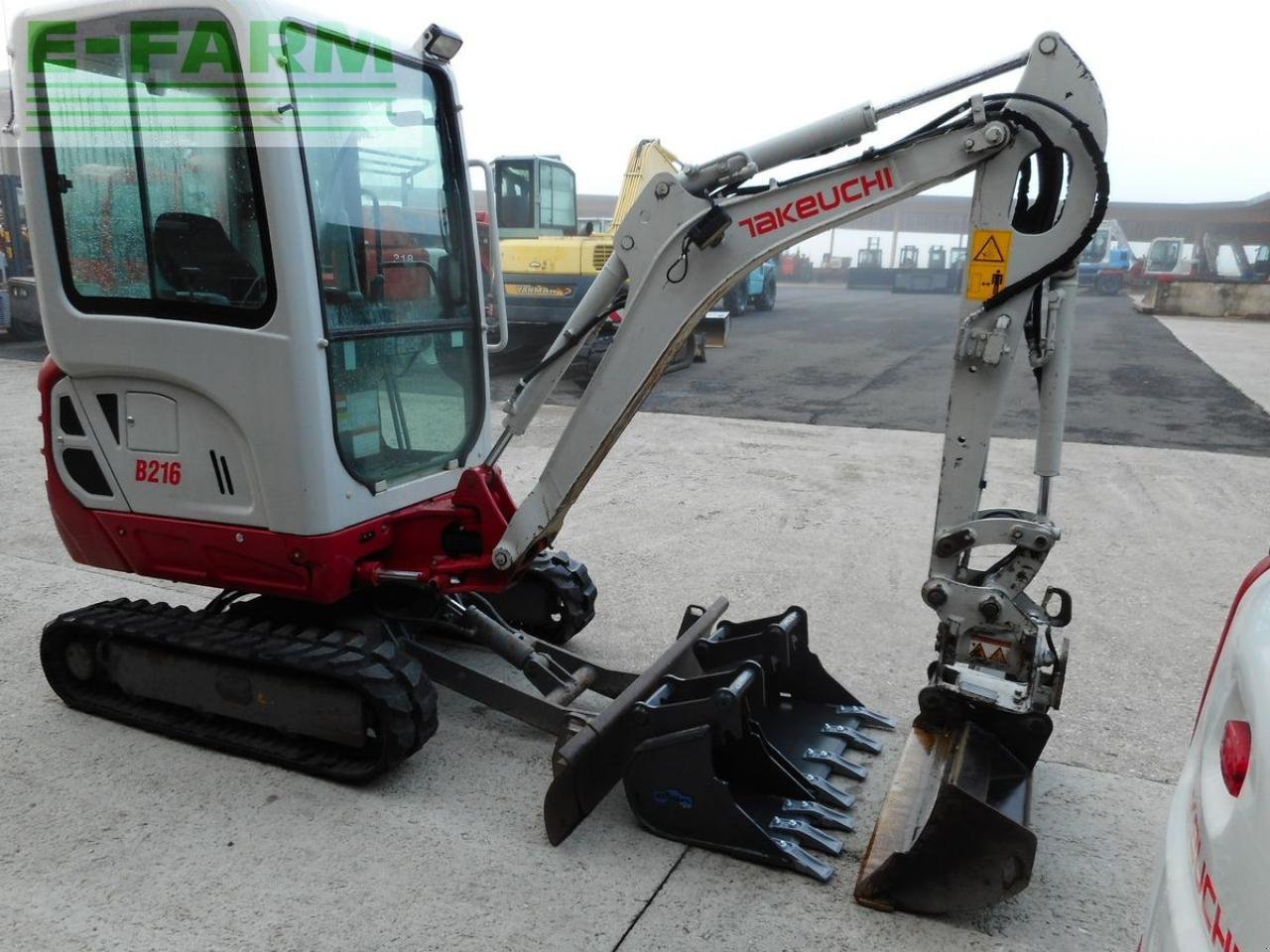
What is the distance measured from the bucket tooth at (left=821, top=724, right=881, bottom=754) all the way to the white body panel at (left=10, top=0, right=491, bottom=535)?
6.32ft

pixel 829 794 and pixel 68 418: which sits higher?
pixel 68 418

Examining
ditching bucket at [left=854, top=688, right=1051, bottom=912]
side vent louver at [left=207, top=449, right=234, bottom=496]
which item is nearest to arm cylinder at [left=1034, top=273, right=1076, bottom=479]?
ditching bucket at [left=854, top=688, right=1051, bottom=912]

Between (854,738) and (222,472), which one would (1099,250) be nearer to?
(854,738)

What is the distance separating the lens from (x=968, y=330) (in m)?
2.93


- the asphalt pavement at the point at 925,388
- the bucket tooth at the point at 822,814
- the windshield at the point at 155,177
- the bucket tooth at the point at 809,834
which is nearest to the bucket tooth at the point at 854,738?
the bucket tooth at the point at 822,814

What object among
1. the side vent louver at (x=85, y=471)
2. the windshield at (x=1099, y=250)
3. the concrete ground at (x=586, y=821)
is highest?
the windshield at (x=1099, y=250)

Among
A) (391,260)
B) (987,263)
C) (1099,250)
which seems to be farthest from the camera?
(1099,250)

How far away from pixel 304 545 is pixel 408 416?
0.70m

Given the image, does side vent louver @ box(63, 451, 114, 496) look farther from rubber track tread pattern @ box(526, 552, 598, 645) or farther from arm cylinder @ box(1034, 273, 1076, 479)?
arm cylinder @ box(1034, 273, 1076, 479)

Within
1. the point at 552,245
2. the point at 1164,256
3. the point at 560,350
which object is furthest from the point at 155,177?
the point at 1164,256

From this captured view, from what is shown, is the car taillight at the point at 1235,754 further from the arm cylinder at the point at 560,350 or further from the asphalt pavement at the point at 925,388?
the asphalt pavement at the point at 925,388

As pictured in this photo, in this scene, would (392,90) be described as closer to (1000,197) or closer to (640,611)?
(1000,197)

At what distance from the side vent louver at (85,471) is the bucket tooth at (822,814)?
9.30 ft

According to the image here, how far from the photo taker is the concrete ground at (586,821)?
271cm
